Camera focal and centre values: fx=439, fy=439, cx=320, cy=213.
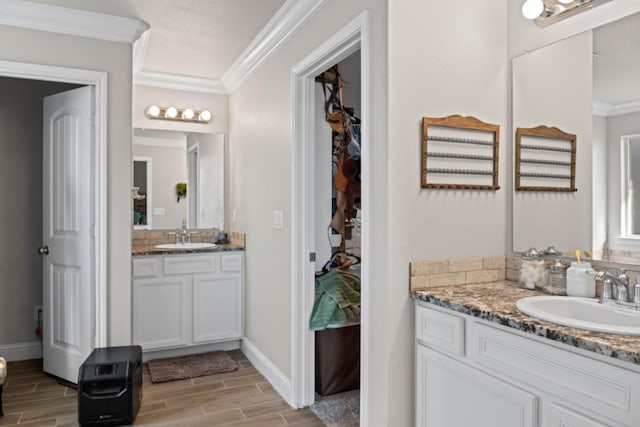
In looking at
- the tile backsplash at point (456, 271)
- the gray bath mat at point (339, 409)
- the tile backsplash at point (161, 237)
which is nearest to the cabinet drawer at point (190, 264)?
the tile backsplash at point (161, 237)

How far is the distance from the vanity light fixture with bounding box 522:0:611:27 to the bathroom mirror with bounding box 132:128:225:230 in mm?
3082

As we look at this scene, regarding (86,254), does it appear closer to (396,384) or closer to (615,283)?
(396,384)

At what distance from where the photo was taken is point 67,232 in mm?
3191

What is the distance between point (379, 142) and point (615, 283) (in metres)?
1.07

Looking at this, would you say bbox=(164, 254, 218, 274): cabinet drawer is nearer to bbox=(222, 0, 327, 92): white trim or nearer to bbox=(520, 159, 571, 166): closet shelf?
bbox=(222, 0, 327, 92): white trim

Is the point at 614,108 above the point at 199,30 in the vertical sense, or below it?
below

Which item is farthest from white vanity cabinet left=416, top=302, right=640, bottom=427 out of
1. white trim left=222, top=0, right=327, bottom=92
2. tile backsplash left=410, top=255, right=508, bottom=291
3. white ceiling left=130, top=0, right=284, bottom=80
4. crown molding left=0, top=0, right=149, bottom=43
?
crown molding left=0, top=0, right=149, bottom=43

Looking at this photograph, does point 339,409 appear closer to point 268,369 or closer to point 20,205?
point 268,369

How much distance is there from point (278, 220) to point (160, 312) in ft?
4.60

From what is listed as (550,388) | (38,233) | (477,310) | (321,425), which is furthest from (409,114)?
(38,233)

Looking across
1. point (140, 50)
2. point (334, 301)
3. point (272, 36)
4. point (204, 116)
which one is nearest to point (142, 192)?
point (204, 116)

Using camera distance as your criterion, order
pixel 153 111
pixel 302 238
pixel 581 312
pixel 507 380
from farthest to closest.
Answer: pixel 153 111
pixel 302 238
pixel 581 312
pixel 507 380

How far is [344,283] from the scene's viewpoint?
9.70 feet

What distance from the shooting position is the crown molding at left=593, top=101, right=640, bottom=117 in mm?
1722
